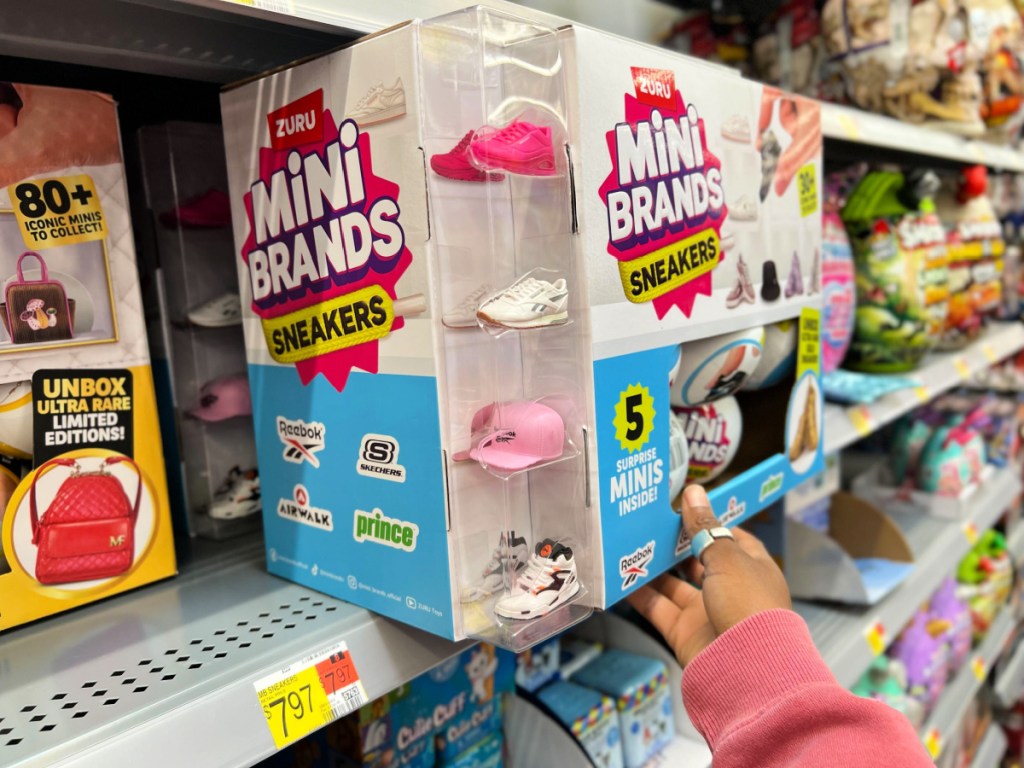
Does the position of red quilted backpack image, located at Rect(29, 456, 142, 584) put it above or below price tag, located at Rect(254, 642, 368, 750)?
above

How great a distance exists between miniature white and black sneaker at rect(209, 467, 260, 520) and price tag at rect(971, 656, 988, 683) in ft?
7.31

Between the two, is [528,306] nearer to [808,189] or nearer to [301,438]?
[301,438]

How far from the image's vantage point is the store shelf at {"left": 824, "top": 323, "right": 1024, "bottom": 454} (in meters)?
1.39

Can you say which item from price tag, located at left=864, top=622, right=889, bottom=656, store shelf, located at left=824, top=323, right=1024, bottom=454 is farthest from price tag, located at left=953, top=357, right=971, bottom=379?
price tag, located at left=864, top=622, right=889, bottom=656

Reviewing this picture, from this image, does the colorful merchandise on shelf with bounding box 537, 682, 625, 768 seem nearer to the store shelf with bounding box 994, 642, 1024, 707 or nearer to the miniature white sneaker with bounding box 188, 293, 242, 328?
the miniature white sneaker with bounding box 188, 293, 242, 328

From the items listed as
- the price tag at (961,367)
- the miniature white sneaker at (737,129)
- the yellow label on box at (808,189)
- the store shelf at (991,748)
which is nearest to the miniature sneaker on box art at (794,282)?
the yellow label on box at (808,189)

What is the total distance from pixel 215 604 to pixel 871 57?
167 centimetres

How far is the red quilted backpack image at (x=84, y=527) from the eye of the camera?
0.69 metres

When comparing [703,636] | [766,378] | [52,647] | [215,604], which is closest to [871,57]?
[766,378]

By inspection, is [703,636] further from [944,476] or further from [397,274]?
[944,476]

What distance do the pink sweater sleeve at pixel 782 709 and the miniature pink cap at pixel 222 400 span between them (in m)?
0.56

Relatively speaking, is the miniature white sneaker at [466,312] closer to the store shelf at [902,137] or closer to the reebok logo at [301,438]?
the reebok logo at [301,438]

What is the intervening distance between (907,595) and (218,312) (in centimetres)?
152

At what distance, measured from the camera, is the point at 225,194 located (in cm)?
89
